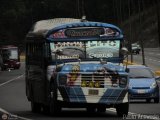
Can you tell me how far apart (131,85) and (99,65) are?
9218 millimetres

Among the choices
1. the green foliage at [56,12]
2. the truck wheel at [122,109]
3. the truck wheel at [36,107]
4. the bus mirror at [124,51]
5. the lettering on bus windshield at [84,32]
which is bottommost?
the truck wheel at [36,107]

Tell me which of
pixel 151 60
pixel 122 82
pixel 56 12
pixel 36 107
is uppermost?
pixel 56 12

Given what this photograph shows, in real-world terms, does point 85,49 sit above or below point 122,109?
above

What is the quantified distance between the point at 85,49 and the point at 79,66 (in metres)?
0.95

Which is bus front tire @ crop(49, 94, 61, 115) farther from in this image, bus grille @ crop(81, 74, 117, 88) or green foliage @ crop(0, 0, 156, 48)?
green foliage @ crop(0, 0, 156, 48)

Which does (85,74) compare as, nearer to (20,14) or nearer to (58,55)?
(58,55)

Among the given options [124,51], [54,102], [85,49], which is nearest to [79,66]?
[85,49]

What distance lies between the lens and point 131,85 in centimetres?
3019

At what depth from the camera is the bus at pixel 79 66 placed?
2089 centimetres

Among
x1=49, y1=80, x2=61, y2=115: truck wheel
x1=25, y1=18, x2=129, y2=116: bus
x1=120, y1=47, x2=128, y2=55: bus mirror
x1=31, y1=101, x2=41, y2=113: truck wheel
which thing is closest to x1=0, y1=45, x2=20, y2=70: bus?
x1=31, y1=101, x2=41, y2=113: truck wheel

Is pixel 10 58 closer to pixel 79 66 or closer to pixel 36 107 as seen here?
pixel 36 107

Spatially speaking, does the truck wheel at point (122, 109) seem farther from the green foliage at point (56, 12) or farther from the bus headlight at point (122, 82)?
the green foliage at point (56, 12)

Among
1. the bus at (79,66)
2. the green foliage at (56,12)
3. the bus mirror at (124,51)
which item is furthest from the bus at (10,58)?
the bus mirror at (124,51)

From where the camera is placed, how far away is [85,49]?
71.7 ft
